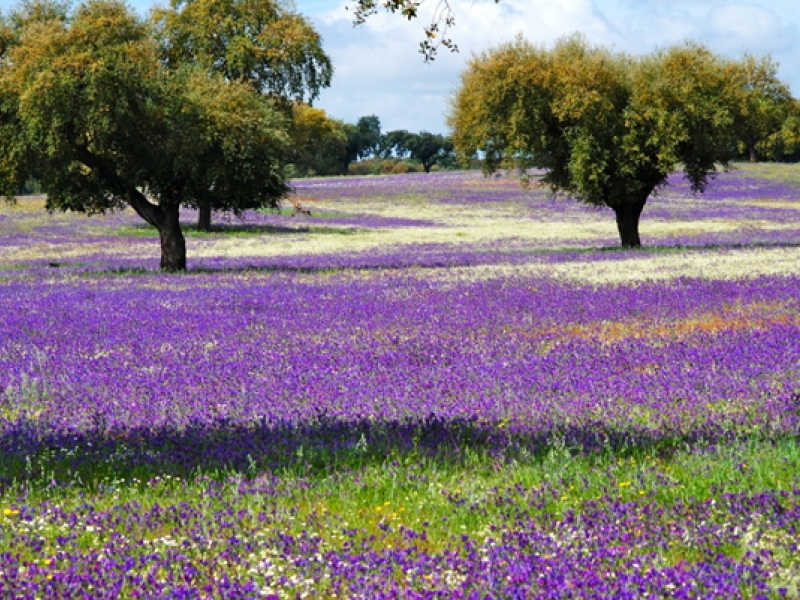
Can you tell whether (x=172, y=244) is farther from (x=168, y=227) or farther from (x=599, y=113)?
(x=599, y=113)

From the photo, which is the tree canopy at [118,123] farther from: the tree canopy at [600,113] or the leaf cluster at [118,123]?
the tree canopy at [600,113]

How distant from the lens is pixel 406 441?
8.48 meters

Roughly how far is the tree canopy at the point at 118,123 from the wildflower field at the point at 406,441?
729 cm

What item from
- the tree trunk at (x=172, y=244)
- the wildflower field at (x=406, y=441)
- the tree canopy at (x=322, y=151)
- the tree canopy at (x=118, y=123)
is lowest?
the wildflower field at (x=406, y=441)

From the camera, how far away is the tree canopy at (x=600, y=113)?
37406mm

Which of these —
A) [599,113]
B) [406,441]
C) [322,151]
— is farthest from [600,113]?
[322,151]

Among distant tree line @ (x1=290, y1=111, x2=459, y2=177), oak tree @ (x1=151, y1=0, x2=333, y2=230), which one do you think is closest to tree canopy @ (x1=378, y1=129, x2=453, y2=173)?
distant tree line @ (x1=290, y1=111, x2=459, y2=177)

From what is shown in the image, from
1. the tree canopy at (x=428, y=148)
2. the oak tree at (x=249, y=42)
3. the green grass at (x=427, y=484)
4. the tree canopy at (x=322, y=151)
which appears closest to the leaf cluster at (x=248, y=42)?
the oak tree at (x=249, y=42)

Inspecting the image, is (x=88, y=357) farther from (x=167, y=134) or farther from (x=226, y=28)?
(x=226, y=28)

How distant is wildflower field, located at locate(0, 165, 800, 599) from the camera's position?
17.1 ft

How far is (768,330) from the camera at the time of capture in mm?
14961

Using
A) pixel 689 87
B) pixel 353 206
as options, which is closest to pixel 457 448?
pixel 689 87

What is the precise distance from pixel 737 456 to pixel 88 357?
907 cm

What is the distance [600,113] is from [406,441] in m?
31.0
